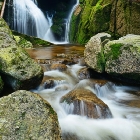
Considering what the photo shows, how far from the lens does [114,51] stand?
8.60 metres

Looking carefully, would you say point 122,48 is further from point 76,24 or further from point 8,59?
point 76,24

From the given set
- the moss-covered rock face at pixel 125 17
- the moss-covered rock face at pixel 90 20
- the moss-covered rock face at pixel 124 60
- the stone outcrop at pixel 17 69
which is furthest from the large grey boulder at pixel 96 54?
the moss-covered rock face at pixel 90 20

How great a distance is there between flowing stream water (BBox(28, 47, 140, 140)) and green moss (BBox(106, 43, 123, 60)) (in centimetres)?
95

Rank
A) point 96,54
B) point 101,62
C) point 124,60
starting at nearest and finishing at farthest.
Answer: point 124,60 → point 101,62 → point 96,54

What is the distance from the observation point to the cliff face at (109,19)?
51.5 ft

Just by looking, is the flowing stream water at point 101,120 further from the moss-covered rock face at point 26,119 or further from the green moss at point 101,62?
the moss-covered rock face at point 26,119

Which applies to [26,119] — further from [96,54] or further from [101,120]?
[96,54]

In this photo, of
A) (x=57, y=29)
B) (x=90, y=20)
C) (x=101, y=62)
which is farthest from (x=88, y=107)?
(x=57, y=29)

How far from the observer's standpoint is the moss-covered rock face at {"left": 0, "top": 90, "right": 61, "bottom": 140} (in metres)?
3.56

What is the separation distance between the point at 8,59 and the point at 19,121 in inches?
151

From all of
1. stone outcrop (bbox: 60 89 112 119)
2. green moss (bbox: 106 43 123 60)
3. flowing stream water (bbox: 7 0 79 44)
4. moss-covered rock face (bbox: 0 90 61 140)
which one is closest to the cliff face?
flowing stream water (bbox: 7 0 79 44)

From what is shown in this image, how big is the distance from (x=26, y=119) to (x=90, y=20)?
678 inches

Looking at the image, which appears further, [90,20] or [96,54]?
[90,20]

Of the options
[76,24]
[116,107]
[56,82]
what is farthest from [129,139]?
[76,24]
